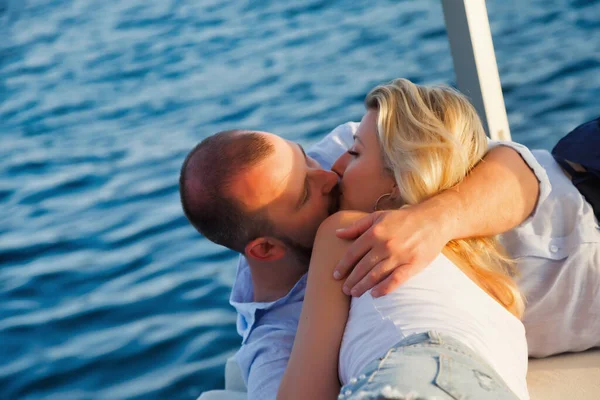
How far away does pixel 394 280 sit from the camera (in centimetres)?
158

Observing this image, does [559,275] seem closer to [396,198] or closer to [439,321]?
[396,198]

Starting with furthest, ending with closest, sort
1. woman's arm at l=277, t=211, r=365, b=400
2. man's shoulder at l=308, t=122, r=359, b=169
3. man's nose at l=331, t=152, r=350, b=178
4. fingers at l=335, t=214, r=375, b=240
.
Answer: man's shoulder at l=308, t=122, r=359, b=169 → man's nose at l=331, t=152, r=350, b=178 → fingers at l=335, t=214, r=375, b=240 → woman's arm at l=277, t=211, r=365, b=400

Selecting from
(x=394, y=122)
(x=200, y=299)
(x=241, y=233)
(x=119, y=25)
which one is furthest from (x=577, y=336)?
(x=119, y=25)

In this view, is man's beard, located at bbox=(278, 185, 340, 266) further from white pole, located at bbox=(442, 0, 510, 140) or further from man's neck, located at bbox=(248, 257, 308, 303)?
white pole, located at bbox=(442, 0, 510, 140)

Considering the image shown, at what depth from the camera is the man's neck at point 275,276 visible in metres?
1.99

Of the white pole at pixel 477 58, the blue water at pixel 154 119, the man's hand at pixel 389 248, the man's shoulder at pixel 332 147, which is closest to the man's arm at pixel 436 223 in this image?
the man's hand at pixel 389 248

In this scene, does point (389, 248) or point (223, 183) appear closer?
point (389, 248)

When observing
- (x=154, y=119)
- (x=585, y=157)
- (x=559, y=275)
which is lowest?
(x=154, y=119)

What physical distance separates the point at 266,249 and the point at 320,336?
0.40 m

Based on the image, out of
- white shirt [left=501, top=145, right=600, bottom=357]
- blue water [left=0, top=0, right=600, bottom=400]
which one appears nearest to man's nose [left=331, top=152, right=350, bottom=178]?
white shirt [left=501, top=145, right=600, bottom=357]

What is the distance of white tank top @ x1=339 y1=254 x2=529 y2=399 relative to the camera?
147cm

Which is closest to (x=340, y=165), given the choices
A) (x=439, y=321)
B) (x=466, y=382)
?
(x=439, y=321)

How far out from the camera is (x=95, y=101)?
689 centimetres

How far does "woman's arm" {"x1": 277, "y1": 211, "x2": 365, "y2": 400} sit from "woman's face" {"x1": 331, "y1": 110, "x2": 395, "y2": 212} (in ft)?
0.83
